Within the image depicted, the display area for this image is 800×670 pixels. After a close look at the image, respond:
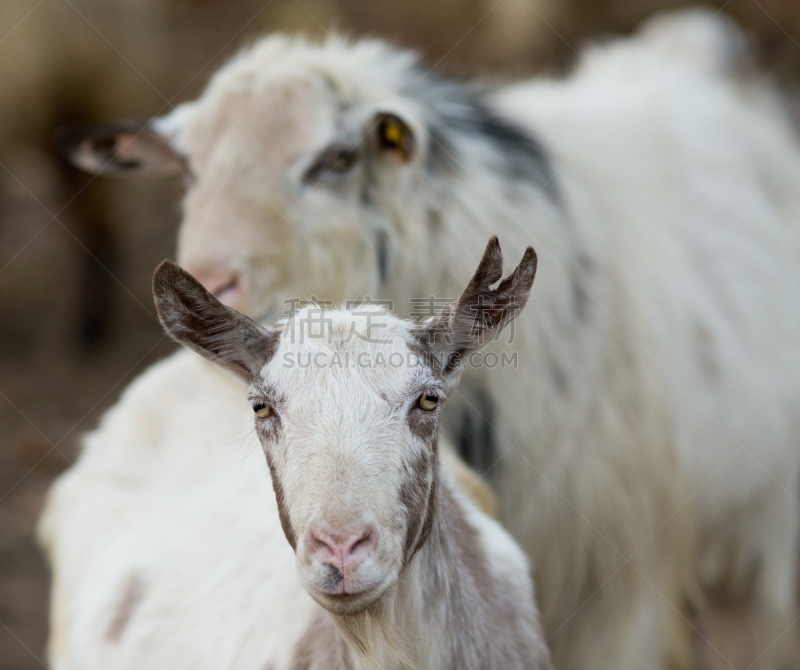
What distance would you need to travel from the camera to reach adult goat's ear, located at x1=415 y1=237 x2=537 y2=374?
2.03 m

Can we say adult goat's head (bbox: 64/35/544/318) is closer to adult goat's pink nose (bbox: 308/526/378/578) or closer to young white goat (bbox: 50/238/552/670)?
young white goat (bbox: 50/238/552/670)

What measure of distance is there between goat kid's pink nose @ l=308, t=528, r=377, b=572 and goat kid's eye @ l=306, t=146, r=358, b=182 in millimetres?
1658

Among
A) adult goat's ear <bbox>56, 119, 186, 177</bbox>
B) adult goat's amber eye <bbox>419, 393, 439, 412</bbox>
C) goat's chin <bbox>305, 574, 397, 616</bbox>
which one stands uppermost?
adult goat's ear <bbox>56, 119, 186, 177</bbox>

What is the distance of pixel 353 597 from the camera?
1790mm

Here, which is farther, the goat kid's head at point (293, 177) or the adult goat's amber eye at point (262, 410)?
the goat kid's head at point (293, 177)

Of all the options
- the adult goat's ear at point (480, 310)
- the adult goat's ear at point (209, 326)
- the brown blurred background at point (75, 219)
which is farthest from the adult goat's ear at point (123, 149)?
the brown blurred background at point (75, 219)

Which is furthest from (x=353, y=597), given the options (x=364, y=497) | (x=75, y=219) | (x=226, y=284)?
(x=75, y=219)

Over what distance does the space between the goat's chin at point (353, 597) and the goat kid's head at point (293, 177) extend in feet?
4.22

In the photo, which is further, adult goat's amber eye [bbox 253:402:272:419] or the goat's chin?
adult goat's amber eye [bbox 253:402:272:419]

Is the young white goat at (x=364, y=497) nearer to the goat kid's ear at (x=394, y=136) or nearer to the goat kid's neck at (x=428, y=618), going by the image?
the goat kid's neck at (x=428, y=618)

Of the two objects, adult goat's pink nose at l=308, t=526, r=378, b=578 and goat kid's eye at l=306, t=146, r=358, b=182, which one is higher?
goat kid's eye at l=306, t=146, r=358, b=182

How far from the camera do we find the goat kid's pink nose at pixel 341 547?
1.75 metres

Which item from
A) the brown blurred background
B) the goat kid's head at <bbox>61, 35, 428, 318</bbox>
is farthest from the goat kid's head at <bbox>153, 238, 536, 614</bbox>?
the brown blurred background

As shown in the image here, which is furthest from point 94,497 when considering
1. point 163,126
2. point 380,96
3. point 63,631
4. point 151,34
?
point 151,34
